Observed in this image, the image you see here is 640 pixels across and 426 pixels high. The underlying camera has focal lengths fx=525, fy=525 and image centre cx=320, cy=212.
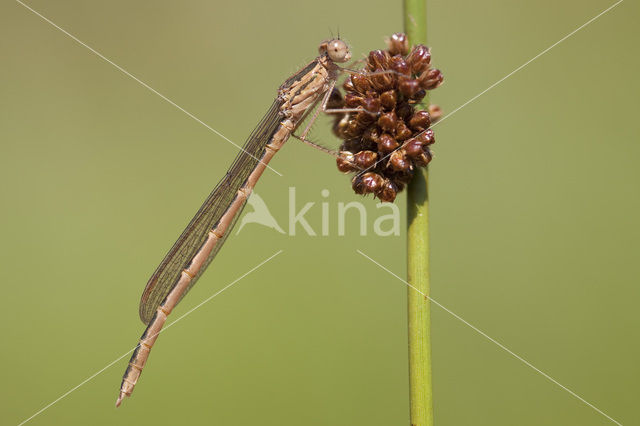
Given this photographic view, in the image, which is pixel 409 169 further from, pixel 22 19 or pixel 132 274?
pixel 22 19

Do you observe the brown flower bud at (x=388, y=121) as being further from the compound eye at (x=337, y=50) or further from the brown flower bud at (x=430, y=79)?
the compound eye at (x=337, y=50)

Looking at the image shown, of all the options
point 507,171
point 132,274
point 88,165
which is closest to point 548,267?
point 507,171

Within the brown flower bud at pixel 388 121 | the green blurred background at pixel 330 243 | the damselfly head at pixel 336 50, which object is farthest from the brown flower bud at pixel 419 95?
the green blurred background at pixel 330 243

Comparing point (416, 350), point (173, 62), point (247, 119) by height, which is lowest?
point (416, 350)

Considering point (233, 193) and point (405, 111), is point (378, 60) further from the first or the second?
point (233, 193)

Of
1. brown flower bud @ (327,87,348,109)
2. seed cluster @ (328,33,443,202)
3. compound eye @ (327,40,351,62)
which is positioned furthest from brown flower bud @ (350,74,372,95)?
compound eye @ (327,40,351,62)

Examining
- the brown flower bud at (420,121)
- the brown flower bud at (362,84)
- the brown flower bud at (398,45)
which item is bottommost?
the brown flower bud at (420,121)

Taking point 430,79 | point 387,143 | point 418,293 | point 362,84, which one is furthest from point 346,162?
point 418,293
